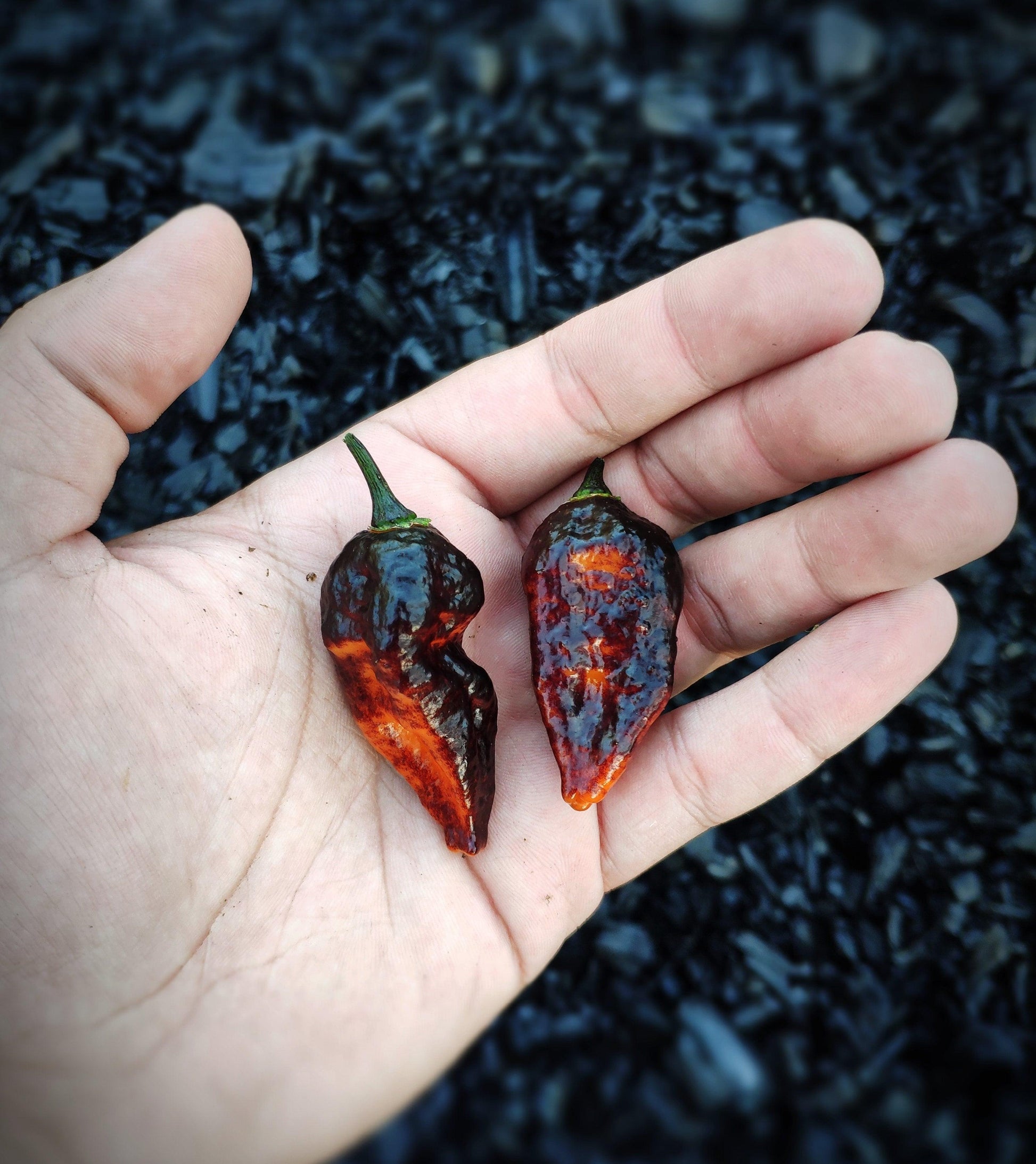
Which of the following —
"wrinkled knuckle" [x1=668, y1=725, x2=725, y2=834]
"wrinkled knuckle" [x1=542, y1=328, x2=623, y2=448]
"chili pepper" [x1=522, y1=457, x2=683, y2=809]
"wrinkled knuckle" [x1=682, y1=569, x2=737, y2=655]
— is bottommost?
"wrinkled knuckle" [x1=668, y1=725, x2=725, y2=834]

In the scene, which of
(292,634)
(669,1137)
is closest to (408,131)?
(292,634)

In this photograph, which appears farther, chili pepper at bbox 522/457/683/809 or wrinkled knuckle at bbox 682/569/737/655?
wrinkled knuckle at bbox 682/569/737/655

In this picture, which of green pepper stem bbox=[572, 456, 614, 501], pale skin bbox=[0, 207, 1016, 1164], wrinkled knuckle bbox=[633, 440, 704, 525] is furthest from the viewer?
wrinkled knuckle bbox=[633, 440, 704, 525]

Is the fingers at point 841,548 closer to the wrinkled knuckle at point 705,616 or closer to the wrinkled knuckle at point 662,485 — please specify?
the wrinkled knuckle at point 705,616

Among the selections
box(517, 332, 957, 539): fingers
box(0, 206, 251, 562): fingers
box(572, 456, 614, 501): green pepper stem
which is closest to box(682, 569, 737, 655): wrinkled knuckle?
box(517, 332, 957, 539): fingers

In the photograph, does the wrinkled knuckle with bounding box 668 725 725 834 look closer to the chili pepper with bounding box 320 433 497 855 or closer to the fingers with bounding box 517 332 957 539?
the chili pepper with bounding box 320 433 497 855

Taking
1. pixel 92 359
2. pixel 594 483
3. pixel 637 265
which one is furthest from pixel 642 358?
pixel 92 359

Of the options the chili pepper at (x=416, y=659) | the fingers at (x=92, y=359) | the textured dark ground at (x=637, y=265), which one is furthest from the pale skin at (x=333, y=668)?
the textured dark ground at (x=637, y=265)
